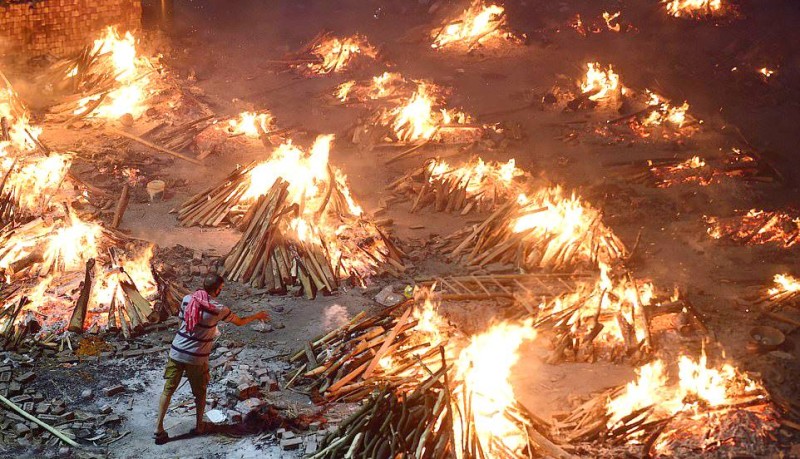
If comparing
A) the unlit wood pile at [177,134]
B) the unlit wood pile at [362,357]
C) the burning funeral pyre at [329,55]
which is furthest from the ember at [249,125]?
the unlit wood pile at [362,357]

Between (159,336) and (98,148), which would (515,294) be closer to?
(159,336)

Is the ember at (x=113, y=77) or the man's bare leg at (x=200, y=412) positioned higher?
the ember at (x=113, y=77)

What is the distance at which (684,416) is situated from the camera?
876 centimetres

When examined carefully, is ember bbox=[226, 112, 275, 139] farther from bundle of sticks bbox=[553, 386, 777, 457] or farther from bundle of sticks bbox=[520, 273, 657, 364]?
bundle of sticks bbox=[553, 386, 777, 457]

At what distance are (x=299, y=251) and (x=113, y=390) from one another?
4393 mm

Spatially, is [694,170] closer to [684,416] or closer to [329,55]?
[684,416]

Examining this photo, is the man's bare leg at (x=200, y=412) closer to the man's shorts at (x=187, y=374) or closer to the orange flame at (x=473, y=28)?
the man's shorts at (x=187, y=374)

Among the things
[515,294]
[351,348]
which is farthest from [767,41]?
[351,348]

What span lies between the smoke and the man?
3.20 metres

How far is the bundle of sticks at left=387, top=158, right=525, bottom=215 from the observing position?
51.3 ft

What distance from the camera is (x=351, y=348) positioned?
992 centimetres

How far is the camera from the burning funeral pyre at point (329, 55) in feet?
76.3

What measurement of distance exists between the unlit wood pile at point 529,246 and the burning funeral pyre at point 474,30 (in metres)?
12.0

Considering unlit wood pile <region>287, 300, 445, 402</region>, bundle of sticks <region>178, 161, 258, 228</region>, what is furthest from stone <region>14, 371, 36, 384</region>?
bundle of sticks <region>178, 161, 258, 228</region>
